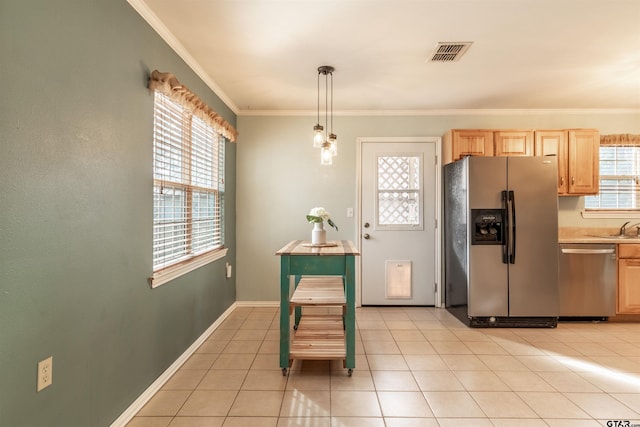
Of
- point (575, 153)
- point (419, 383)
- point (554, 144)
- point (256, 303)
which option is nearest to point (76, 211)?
point (419, 383)

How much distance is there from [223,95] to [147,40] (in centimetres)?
144

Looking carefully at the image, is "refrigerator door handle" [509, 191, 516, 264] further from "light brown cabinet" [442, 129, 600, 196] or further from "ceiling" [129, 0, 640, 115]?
"ceiling" [129, 0, 640, 115]

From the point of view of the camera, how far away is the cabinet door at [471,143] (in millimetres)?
3693

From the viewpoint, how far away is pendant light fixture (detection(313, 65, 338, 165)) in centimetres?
255

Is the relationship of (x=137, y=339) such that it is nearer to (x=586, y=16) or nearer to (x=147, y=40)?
(x=147, y=40)

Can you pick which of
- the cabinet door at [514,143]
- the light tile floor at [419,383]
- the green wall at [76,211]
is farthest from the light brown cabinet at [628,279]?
the green wall at [76,211]

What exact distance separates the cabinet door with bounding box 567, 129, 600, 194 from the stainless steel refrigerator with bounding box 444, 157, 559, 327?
623 mm

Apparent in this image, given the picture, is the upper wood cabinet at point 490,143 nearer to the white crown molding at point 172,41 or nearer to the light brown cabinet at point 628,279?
the light brown cabinet at point 628,279

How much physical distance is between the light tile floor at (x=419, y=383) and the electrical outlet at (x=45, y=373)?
0.70 metres

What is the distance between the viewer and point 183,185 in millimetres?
2602

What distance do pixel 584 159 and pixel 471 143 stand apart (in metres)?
1.25

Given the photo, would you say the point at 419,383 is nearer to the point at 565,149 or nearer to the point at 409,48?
the point at 409,48

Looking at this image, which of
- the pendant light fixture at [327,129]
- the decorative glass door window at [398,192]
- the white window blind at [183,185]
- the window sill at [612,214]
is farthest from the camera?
the decorative glass door window at [398,192]

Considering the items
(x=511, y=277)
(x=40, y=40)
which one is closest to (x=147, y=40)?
(x=40, y=40)
